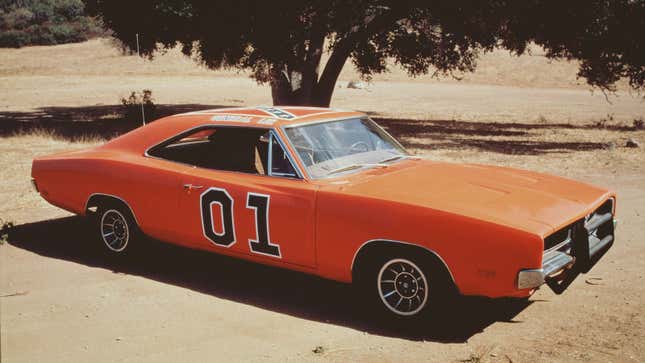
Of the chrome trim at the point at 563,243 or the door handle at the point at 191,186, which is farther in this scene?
the door handle at the point at 191,186

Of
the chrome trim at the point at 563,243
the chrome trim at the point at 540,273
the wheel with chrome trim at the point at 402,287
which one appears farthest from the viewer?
the wheel with chrome trim at the point at 402,287

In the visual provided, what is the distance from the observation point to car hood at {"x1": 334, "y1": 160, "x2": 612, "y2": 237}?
13.3 feet

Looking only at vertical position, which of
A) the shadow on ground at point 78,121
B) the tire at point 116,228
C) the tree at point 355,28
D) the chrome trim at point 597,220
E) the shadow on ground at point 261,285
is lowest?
the shadow on ground at point 261,285

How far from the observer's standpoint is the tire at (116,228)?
18.2 ft

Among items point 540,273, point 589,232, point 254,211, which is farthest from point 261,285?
point 589,232

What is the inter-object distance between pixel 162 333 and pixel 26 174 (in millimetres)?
6822

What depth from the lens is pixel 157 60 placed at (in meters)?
52.4

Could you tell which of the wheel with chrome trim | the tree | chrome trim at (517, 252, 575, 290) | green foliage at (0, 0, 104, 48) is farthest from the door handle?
green foliage at (0, 0, 104, 48)

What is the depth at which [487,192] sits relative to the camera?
4.45 metres

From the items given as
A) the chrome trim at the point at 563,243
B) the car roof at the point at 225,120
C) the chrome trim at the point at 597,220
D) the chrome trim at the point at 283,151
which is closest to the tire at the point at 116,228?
the car roof at the point at 225,120

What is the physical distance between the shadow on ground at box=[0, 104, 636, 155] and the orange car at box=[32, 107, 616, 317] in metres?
8.96

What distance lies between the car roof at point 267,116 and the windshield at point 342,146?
74 mm

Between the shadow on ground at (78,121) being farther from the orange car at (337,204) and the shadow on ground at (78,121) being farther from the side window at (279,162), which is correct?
the side window at (279,162)

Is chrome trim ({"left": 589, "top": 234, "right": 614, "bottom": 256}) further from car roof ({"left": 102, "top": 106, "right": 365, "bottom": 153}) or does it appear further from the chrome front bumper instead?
car roof ({"left": 102, "top": 106, "right": 365, "bottom": 153})
